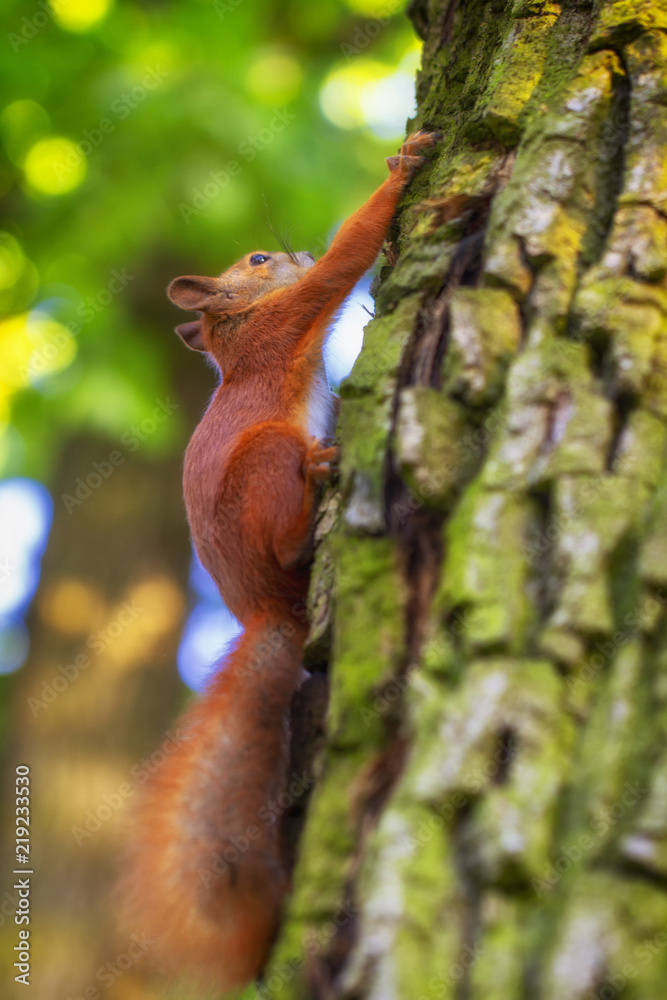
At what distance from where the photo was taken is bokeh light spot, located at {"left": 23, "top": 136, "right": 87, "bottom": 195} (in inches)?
158

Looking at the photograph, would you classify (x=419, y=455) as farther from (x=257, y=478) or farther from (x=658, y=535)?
(x=257, y=478)

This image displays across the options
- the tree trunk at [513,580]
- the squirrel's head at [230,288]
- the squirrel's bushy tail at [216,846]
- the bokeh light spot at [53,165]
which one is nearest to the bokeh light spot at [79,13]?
the bokeh light spot at [53,165]

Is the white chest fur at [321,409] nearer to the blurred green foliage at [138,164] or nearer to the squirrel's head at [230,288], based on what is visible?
the squirrel's head at [230,288]

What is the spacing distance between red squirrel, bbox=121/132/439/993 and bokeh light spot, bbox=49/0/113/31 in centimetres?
142

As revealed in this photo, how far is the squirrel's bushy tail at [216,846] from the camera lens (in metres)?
1.22

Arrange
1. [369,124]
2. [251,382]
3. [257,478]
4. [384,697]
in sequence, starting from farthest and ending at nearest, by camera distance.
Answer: [369,124]
[251,382]
[257,478]
[384,697]

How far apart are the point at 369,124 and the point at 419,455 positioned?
3.56 meters

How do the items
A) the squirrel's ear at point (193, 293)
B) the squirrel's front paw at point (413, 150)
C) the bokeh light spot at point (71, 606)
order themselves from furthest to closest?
the bokeh light spot at point (71, 606) → the squirrel's ear at point (193, 293) → the squirrel's front paw at point (413, 150)

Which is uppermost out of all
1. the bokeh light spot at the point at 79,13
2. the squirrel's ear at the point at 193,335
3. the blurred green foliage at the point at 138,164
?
the bokeh light spot at the point at 79,13

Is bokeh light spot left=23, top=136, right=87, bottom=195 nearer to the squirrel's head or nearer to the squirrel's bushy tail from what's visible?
the squirrel's head

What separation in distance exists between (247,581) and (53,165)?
2855mm

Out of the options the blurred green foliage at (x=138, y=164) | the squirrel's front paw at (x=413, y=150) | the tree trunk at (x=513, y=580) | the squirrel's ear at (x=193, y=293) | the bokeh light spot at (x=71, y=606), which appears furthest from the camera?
the bokeh light spot at (x=71, y=606)

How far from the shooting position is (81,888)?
3465 mm

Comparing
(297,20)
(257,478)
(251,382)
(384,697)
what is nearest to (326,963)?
(384,697)
